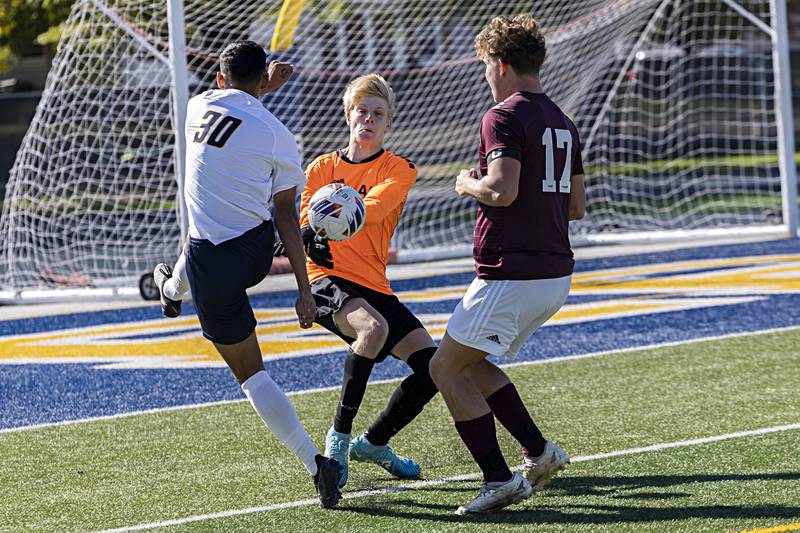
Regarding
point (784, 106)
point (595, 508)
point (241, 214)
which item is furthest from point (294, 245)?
point (784, 106)

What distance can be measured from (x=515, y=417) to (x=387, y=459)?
0.70 metres

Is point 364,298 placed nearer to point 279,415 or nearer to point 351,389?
point 351,389

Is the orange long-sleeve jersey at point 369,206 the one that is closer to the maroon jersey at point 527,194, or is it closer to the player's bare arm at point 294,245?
the player's bare arm at point 294,245

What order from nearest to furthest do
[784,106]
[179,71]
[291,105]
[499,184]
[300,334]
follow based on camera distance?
[499,184]
[300,334]
[179,71]
[291,105]
[784,106]

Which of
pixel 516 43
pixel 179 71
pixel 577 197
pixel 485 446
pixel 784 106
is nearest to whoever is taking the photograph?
pixel 516 43

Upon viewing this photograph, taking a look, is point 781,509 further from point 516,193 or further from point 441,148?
point 441,148

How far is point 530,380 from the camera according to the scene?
25.4 ft

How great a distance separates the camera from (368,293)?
549 centimetres

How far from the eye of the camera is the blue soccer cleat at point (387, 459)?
5477 millimetres

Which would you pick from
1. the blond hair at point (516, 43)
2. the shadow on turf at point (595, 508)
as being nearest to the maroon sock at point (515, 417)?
the shadow on turf at point (595, 508)

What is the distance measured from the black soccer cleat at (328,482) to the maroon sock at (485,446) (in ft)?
1.85

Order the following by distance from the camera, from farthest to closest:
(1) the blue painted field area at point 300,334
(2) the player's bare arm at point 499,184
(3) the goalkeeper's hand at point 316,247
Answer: (1) the blue painted field area at point 300,334, (3) the goalkeeper's hand at point 316,247, (2) the player's bare arm at point 499,184

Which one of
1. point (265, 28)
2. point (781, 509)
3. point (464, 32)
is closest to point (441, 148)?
point (464, 32)

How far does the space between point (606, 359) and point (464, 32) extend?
793 cm
